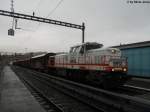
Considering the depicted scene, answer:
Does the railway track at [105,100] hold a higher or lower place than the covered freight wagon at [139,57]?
lower

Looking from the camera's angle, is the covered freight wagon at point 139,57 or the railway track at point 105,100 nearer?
the railway track at point 105,100

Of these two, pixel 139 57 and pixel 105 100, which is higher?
pixel 139 57

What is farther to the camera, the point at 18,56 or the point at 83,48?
the point at 18,56

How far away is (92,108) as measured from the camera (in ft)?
33.9

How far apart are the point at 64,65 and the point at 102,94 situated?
42.4 feet

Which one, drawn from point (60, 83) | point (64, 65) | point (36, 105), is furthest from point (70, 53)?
point (36, 105)

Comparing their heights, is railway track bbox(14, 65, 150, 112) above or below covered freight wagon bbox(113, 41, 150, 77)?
below

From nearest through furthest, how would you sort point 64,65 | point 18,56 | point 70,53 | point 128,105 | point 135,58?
point 128,105, point 70,53, point 64,65, point 135,58, point 18,56

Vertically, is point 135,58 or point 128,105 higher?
point 135,58

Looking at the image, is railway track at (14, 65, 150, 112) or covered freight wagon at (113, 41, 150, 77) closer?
railway track at (14, 65, 150, 112)

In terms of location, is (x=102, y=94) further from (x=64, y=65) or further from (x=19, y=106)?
(x=64, y=65)

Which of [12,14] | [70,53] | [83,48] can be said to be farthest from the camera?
[12,14]

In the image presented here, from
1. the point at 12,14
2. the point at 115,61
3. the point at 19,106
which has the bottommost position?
the point at 19,106

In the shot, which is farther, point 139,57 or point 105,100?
point 139,57
